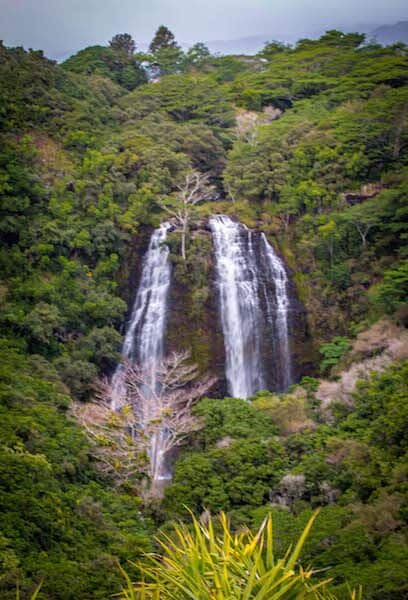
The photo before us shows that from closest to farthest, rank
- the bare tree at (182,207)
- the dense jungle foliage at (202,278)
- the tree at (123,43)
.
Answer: the dense jungle foliage at (202,278) → the bare tree at (182,207) → the tree at (123,43)

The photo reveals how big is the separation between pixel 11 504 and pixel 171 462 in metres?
10.7

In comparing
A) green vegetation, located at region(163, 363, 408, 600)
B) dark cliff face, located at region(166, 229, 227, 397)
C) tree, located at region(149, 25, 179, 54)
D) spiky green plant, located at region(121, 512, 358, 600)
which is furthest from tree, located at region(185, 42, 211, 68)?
spiky green plant, located at region(121, 512, 358, 600)

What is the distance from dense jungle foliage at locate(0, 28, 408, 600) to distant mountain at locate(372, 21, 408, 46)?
8587mm

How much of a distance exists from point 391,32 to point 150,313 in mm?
45825

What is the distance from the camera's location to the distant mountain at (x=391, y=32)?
2092 inches

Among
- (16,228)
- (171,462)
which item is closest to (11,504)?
(171,462)

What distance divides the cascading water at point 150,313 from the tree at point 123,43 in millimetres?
28741

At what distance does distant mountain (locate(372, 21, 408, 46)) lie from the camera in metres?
53.1

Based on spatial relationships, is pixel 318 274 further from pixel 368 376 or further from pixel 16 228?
pixel 16 228

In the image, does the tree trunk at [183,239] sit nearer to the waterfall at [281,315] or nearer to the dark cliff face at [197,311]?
the dark cliff face at [197,311]

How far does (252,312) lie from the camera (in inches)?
1022

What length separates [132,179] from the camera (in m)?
29.2

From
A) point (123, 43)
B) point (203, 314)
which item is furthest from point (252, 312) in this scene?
point (123, 43)

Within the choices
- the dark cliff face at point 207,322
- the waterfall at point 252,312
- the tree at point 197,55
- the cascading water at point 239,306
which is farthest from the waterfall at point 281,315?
the tree at point 197,55
